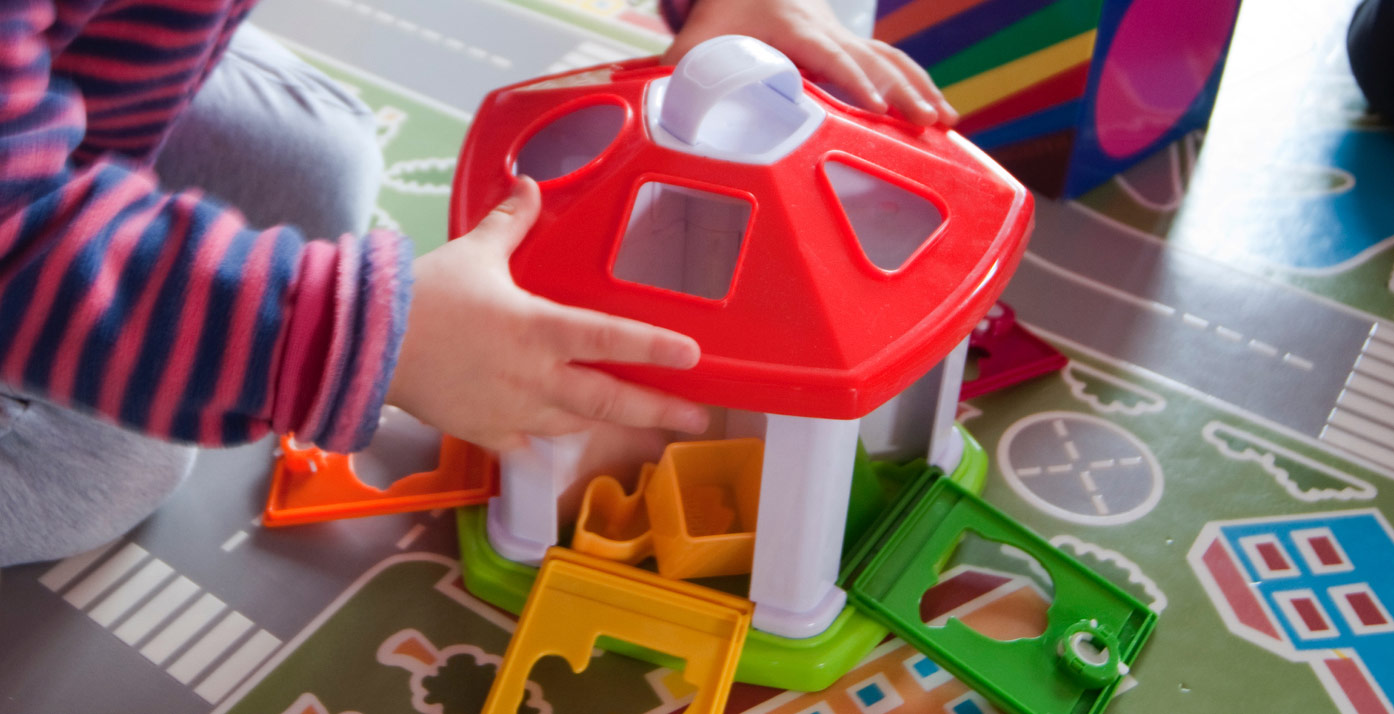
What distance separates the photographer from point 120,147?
636 millimetres

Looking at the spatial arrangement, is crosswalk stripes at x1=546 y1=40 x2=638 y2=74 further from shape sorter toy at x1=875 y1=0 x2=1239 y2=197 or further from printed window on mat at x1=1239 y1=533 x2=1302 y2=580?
printed window on mat at x1=1239 y1=533 x2=1302 y2=580

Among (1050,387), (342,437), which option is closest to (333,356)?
(342,437)

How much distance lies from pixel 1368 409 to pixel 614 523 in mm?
531

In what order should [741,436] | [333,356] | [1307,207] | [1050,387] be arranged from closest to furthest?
[333,356], [741,436], [1050,387], [1307,207]

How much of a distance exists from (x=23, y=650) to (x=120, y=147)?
0.29 meters

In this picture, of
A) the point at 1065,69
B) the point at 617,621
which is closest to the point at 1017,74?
the point at 1065,69

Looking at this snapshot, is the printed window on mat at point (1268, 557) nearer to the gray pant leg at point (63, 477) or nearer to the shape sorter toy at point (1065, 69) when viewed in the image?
the shape sorter toy at point (1065, 69)

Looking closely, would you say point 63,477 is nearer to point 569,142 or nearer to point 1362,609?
point 569,142

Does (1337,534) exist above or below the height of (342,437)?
below

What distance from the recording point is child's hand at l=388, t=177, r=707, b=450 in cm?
52

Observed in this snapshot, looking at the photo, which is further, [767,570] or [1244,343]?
[1244,343]

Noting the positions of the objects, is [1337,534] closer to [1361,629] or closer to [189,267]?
[1361,629]

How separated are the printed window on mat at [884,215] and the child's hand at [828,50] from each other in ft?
0.20

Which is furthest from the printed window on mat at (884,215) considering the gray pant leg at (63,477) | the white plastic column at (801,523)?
the gray pant leg at (63,477)
